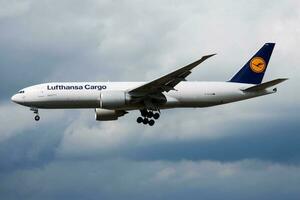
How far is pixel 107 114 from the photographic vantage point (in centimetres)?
7050

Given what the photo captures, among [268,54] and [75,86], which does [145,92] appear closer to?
[75,86]

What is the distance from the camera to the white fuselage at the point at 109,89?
65500 millimetres

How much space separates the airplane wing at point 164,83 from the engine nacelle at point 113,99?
2.15 ft

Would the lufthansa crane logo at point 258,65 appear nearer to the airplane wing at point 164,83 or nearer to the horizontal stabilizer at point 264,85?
the horizontal stabilizer at point 264,85

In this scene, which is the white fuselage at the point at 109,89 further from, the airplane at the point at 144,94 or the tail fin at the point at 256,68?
the tail fin at the point at 256,68

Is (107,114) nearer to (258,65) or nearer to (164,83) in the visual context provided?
(164,83)

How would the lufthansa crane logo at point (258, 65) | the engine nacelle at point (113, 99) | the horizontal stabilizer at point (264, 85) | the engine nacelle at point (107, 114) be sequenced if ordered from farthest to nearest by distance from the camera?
1. the lufthansa crane logo at point (258, 65)
2. the engine nacelle at point (107, 114)
3. the horizontal stabilizer at point (264, 85)
4. the engine nacelle at point (113, 99)

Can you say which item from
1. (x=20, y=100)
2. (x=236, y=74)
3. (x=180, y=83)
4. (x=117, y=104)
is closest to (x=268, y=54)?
(x=236, y=74)

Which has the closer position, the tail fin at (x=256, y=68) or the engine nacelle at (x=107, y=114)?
the tail fin at (x=256, y=68)

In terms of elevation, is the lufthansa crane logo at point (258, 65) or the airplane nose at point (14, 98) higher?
the lufthansa crane logo at point (258, 65)

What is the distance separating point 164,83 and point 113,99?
13.1ft

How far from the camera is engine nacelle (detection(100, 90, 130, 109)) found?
64.2 m

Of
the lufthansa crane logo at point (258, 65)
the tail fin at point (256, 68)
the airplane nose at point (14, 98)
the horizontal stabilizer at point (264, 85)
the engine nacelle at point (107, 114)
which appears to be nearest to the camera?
the horizontal stabilizer at point (264, 85)

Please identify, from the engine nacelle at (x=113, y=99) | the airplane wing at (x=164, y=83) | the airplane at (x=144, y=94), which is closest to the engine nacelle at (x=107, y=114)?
the airplane at (x=144, y=94)
